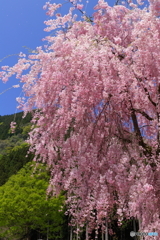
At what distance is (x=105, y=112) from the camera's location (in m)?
6.43

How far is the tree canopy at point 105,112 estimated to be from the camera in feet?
18.3

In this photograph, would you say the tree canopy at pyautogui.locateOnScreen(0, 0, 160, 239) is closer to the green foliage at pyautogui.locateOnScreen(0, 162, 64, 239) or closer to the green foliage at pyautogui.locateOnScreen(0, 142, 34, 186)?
the green foliage at pyautogui.locateOnScreen(0, 162, 64, 239)

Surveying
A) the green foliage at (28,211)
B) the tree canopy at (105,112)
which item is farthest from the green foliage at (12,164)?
the tree canopy at (105,112)

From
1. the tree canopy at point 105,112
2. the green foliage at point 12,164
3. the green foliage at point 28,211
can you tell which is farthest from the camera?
the green foliage at point 12,164

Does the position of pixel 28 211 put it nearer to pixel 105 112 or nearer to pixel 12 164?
pixel 105 112

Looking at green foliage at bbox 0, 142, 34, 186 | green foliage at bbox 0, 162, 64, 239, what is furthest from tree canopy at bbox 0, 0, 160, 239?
green foliage at bbox 0, 142, 34, 186

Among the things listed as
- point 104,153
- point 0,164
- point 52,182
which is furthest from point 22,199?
point 0,164

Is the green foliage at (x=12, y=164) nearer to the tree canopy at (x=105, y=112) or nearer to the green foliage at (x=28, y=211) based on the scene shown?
the green foliage at (x=28, y=211)

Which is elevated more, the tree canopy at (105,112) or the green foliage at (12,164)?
the green foliage at (12,164)

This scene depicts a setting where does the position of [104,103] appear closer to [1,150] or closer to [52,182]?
[52,182]

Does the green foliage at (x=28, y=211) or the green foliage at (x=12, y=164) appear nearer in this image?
the green foliage at (x=28, y=211)

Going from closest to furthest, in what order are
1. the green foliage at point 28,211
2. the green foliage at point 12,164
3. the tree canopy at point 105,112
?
the tree canopy at point 105,112 < the green foliage at point 28,211 < the green foliage at point 12,164

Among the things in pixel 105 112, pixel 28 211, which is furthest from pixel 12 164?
pixel 105 112

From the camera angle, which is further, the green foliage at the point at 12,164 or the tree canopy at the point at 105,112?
the green foliage at the point at 12,164
